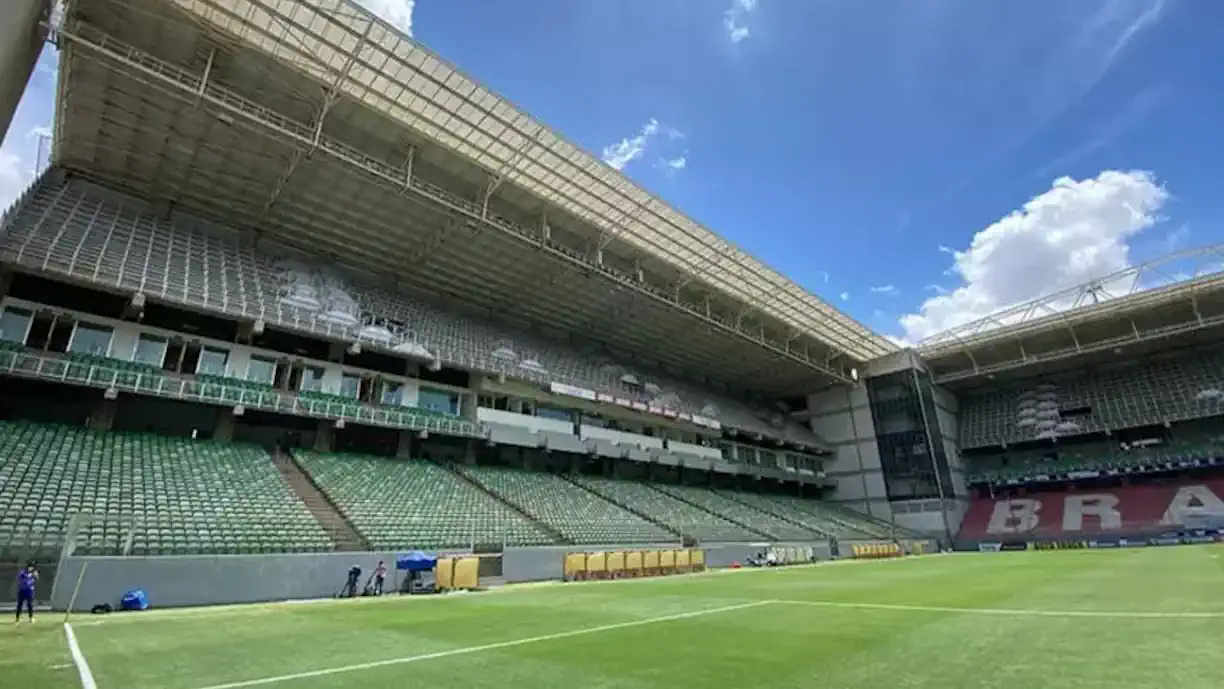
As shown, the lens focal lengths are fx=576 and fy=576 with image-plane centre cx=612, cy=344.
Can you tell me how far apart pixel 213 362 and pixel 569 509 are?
16.4 m

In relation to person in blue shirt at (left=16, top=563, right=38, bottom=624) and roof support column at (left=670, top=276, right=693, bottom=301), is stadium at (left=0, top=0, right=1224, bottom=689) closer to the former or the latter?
roof support column at (left=670, top=276, right=693, bottom=301)

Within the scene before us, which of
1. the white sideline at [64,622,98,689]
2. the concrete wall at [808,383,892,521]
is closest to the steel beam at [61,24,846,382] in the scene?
the white sideline at [64,622,98,689]

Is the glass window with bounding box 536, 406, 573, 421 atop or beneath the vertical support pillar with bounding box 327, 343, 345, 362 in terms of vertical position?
beneath

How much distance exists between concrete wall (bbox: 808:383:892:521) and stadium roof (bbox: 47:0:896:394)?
17.8m

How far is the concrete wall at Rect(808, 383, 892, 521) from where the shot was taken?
158ft

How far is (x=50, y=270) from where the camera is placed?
59.7 feet

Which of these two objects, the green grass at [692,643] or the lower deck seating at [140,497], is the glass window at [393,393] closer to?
the lower deck seating at [140,497]

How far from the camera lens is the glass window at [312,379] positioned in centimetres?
2516

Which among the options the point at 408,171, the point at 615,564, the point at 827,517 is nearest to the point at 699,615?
the point at 615,564

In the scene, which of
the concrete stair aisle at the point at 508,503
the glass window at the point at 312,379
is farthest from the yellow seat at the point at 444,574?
the glass window at the point at 312,379

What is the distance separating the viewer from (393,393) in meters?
27.9

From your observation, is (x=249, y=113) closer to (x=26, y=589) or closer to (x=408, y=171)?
(x=408, y=171)

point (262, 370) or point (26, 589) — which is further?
point (262, 370)

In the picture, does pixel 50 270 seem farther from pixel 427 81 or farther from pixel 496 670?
pixel 496 670
